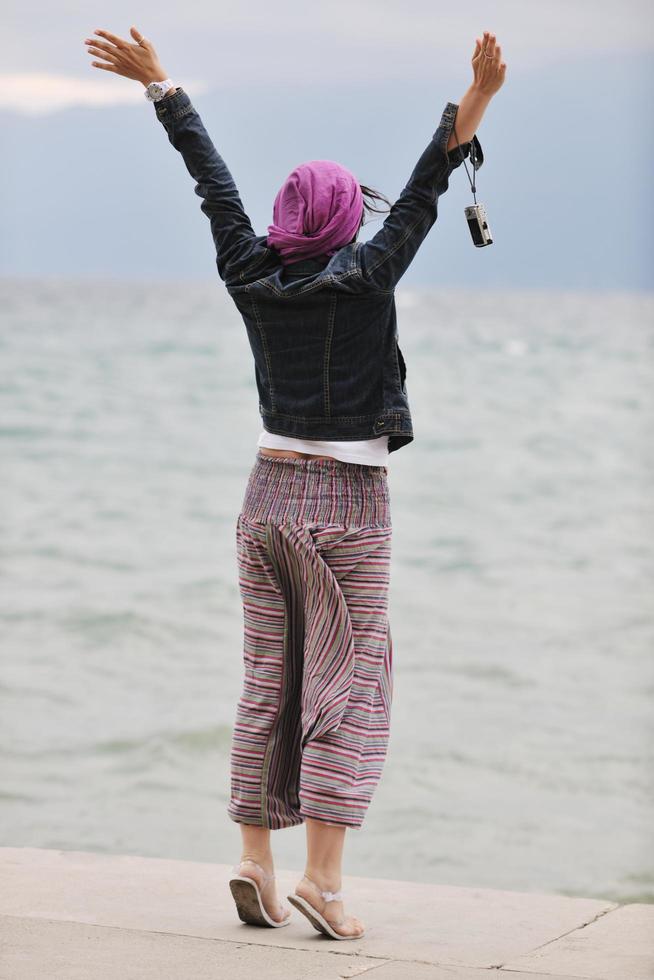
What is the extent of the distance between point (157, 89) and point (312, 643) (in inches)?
49.9

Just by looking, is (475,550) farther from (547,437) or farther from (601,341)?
(601,341)

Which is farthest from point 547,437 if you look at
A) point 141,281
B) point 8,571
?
point 141,281

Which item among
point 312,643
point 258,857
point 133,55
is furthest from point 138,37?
point 258,857

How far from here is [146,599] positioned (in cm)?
913

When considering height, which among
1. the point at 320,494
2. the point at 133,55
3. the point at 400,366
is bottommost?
the point at 320,494

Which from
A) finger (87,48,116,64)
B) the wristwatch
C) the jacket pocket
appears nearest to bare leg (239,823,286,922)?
the jacket pocket

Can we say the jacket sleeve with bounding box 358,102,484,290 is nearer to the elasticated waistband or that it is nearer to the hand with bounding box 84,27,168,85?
the elasticated waistband

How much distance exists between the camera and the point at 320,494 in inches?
112

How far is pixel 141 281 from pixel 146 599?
69.3m

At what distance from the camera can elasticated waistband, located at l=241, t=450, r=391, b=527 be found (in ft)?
9.32

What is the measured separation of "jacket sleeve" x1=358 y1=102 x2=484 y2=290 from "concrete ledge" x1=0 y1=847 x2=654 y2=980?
4.42 ft

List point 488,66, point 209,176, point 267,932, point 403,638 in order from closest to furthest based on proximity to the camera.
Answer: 1. point 488,66
2. point 267,932
3. point 209,176
4. point 403,638

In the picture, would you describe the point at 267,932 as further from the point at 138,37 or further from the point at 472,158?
the point at 138,37

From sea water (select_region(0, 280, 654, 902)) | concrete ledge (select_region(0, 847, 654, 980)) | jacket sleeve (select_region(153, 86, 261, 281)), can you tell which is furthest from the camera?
sea water (select_region(0, 280, 654, 902))
